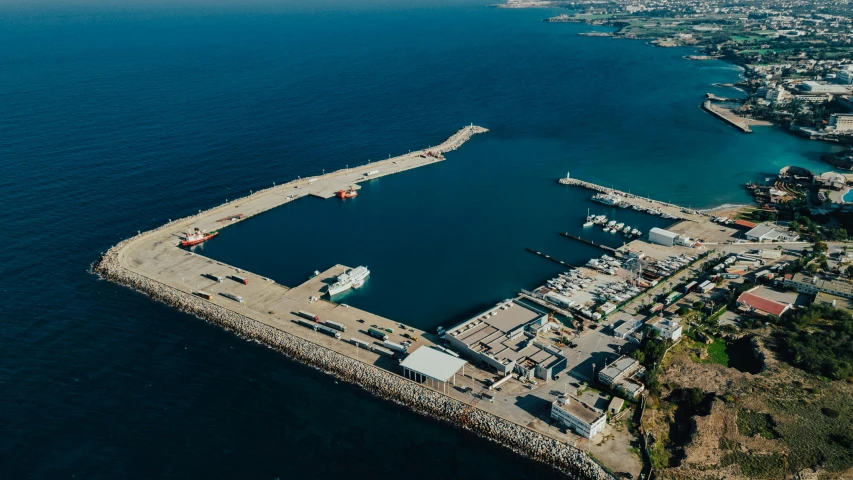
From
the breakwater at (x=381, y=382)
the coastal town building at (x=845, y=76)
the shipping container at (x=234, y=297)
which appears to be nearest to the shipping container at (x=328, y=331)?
the breakwater at (x=381, y=382)

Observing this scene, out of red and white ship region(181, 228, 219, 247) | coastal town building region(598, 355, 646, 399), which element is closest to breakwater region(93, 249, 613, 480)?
coastal town building region(598, 355, 646, 399)

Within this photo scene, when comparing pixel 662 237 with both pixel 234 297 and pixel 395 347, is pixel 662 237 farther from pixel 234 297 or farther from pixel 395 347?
pixel 234 297

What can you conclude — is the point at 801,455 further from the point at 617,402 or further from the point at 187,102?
the point at 187,102

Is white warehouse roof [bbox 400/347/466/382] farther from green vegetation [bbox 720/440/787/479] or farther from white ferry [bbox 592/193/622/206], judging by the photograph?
white ferry [bbox 592/193/622/206]

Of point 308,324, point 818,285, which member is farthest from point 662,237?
point 308,324

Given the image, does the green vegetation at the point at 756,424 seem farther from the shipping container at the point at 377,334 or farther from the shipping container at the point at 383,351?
the shipping container at the point at 377,334

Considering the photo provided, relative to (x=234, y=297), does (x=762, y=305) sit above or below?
below
